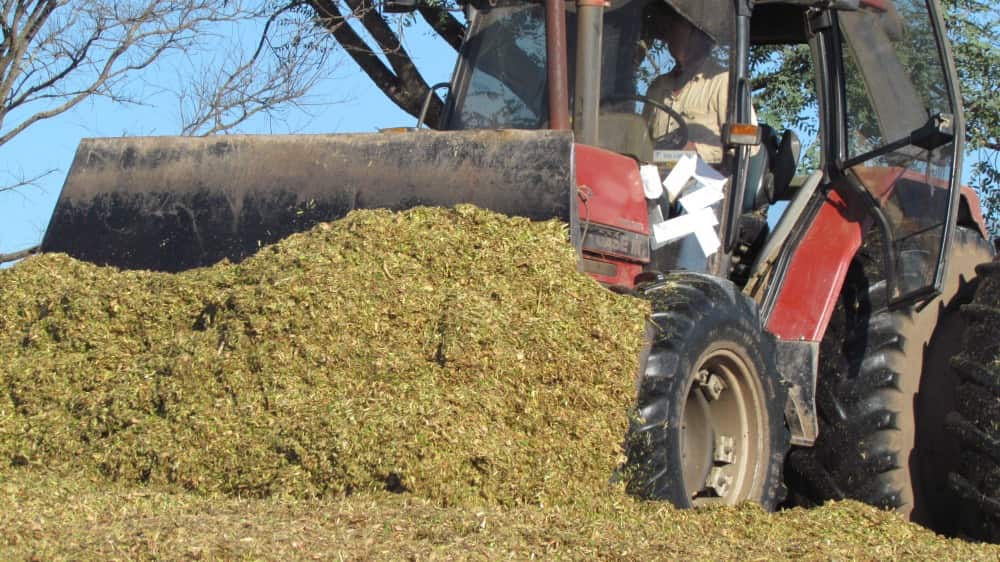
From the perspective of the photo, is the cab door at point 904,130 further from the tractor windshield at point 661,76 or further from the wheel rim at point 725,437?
the wheel rim at point 725,437

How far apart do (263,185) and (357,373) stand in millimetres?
1537

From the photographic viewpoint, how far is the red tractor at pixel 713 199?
5801mm

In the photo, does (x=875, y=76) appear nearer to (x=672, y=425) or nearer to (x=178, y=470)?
(x=672, y=425)

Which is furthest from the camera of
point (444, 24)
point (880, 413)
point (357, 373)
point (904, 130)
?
point (444, 24)

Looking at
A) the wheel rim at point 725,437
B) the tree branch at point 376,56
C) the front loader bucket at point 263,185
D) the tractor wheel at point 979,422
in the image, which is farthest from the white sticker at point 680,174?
the tree branch at point 376,56

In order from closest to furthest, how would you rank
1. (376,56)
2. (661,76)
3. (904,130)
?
(661,76), (904,130), (376,56)

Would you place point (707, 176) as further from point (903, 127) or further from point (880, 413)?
point (880, 413)

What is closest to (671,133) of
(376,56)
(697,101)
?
(697,101)

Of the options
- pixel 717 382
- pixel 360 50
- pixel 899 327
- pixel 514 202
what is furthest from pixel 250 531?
pixel 360 50

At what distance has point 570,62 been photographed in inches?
246

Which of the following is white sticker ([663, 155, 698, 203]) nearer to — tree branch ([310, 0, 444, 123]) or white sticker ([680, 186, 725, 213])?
white sticker ([680, 186, 725, 213])

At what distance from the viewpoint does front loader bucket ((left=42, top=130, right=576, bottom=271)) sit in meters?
5.66

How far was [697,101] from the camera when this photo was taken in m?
6.31

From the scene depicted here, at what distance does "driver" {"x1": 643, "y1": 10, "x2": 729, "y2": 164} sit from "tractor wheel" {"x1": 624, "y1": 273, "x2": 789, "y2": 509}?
0.87m
